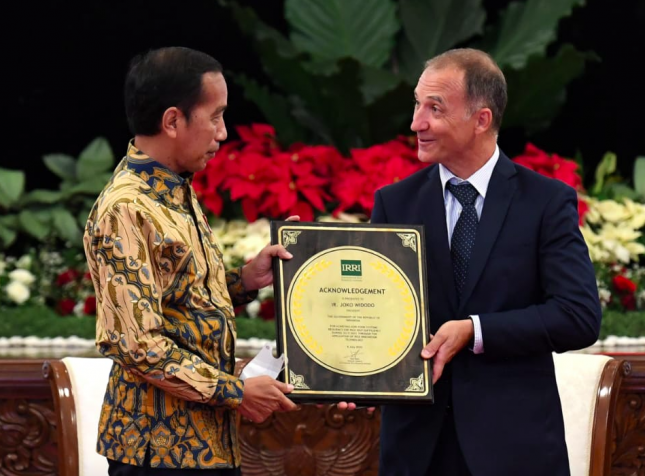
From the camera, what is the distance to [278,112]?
4637mm

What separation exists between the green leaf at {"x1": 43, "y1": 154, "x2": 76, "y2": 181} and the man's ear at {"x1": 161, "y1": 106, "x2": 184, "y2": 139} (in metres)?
2.58

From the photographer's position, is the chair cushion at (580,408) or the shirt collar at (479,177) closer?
the shirt collar at (479,177)

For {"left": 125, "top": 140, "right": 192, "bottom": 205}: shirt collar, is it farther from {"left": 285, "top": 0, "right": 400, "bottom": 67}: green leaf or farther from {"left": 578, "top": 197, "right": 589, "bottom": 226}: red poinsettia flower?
{"left": 285, "top": 0, "right": 400, "bottom": 67}: green leaf

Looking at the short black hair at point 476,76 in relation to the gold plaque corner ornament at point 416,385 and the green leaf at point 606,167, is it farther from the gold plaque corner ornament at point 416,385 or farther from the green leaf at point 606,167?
the green leaf at point 606,167

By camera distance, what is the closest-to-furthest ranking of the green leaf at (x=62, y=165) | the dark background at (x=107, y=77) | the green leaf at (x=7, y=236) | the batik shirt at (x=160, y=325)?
the batik shirt at (x=160, y=325) < the green leaf at (x=7, y=236) < the green leaf at (x=62, y=165) < the dark background at (x=107, y=77)

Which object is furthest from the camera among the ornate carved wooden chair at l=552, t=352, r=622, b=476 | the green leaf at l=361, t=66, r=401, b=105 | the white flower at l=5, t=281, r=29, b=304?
the green leaf at l=361, t=66, r=401, b=105

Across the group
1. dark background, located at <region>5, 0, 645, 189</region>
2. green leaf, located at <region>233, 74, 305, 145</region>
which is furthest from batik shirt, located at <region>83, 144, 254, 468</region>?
dark background, located at <region>5, 0, 645, 189</region>

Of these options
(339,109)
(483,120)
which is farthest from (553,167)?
(483,120)

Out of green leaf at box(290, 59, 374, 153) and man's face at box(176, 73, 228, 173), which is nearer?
man's face at box(176, 73, 228, 173)

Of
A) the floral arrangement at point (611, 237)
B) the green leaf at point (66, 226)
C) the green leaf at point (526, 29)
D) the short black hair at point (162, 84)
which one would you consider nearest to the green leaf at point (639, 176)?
the floral arrangement at point (611, 237)

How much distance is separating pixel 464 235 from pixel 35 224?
249cm

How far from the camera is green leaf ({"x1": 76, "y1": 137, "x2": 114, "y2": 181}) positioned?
4.70 m

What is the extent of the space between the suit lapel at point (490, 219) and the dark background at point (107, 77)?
2.55 metres

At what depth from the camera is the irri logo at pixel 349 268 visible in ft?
8.03
